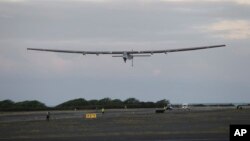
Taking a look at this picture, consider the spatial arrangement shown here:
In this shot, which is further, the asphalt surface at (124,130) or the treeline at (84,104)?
the treeline at (84,104)

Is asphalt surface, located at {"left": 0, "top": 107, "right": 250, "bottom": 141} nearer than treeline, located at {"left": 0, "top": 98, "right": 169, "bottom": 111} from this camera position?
Yes

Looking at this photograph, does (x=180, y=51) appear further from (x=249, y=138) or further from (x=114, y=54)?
(x=249, y=138)

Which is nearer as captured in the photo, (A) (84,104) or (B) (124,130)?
(B) (124,130)

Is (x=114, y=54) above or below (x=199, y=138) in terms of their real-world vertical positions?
above

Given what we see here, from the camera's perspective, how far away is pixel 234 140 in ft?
67.1

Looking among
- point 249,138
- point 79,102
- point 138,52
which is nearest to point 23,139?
point 249,138

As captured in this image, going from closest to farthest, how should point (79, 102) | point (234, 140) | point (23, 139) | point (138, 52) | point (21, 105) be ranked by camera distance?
point (234, 140)
point (23, 139)
point (138, 52)
point (21, 105)
point (79, 102)

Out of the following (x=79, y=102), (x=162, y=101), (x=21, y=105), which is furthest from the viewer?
(x=162, y=101)

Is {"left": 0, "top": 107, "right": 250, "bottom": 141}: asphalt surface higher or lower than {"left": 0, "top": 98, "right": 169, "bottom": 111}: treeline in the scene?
lower

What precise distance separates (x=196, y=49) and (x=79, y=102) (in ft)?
277

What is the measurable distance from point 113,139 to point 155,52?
5799cm

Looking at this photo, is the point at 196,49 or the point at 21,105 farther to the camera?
the point at 21,105

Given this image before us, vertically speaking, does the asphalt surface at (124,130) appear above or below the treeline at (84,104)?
below

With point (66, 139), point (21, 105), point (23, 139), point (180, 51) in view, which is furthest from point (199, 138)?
point (21, 105)
